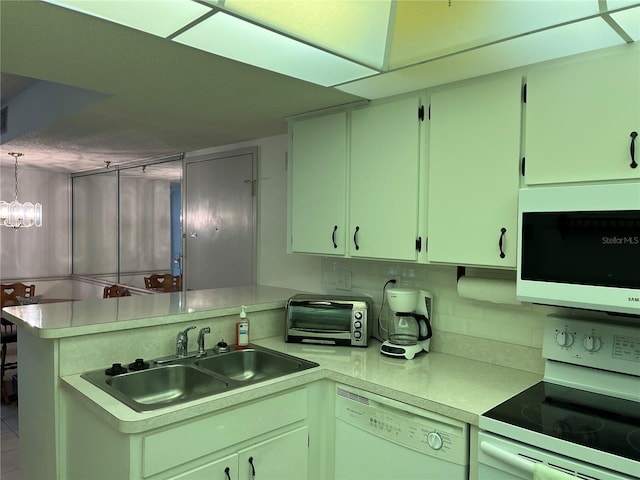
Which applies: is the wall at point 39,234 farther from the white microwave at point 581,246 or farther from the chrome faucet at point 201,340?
the white microwave at point 581,246

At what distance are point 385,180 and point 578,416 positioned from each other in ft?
4.05

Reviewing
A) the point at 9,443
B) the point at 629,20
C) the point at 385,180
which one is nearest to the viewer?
the point at 629,20

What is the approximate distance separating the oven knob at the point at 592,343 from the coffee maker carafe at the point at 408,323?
2.25ft

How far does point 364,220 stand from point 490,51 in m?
0.97

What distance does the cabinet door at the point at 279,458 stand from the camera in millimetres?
1822

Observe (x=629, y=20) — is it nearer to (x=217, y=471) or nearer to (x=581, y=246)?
(x=581, y=246)

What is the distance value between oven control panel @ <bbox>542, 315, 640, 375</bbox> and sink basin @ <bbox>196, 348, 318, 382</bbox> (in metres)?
1.07

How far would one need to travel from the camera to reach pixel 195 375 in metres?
2.10

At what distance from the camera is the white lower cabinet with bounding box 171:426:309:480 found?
5.62 feet

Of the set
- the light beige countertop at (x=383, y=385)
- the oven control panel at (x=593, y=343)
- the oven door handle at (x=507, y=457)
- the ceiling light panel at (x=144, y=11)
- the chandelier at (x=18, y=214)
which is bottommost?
the oven door handle at (x=507, y=457)

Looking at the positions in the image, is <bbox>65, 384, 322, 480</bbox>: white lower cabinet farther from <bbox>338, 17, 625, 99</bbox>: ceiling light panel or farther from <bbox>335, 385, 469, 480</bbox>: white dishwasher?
<bbox>338, 17, 625, 99</bbox>: ceiling light panel

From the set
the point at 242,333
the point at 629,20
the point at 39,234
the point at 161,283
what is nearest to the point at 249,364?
the point at 242,333

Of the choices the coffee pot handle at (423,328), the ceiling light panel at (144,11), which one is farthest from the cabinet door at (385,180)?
the ceiling light panel at (144,11)

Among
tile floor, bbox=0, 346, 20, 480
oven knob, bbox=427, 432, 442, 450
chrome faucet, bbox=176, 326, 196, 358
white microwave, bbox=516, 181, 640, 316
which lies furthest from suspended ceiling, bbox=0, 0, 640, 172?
tile floor, bbox=0, 346, 20, 480
